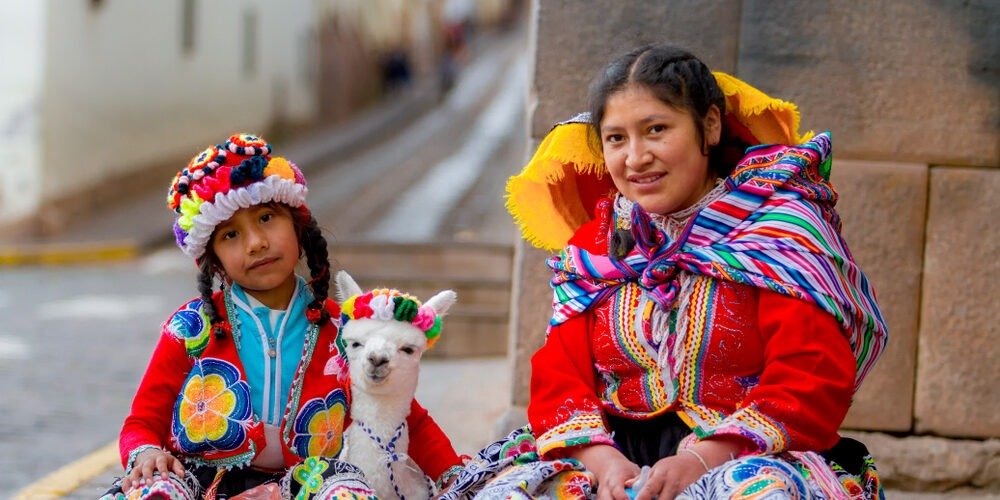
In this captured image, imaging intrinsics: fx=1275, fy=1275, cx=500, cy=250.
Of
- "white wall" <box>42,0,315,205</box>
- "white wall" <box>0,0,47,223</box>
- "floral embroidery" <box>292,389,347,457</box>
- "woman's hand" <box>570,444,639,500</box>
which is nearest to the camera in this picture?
"woman's hand" <box>570,444,639,500</box>

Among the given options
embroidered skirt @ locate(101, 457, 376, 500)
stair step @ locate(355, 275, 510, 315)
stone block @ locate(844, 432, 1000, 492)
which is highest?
embroidered skirt @ locate(101, 457, 376, 500)

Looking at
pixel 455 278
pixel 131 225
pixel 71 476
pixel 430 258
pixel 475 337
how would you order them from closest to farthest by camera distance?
1. pixel 71 476
2. pixel 475 337
3. pixel 455 278
4. pixel 430 258
5. pixel 131 225

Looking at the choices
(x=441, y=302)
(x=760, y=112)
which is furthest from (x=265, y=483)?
(x=760, y=112)

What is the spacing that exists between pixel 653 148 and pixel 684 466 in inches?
29.5

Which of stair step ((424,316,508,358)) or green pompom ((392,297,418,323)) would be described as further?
stair step ((424,316,508,358))

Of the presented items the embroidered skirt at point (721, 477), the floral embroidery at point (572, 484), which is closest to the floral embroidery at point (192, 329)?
the embroidered skirt at point (721, 477)

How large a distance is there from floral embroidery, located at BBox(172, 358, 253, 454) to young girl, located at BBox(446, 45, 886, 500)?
24.3 inches

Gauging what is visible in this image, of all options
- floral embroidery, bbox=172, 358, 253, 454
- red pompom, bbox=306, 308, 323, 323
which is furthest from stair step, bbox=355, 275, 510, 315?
floral embroidery, bbox=172, 358, 253, 454

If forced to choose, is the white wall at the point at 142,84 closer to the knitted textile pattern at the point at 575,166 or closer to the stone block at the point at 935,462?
the stone block at the point at 935,462

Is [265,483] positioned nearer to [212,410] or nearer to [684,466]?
[212,410]

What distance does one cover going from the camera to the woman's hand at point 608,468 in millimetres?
2760

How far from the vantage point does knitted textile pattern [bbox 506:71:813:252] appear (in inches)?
124

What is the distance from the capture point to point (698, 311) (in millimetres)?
2967

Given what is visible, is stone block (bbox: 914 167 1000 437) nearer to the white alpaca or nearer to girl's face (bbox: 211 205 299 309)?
the white alpaca
